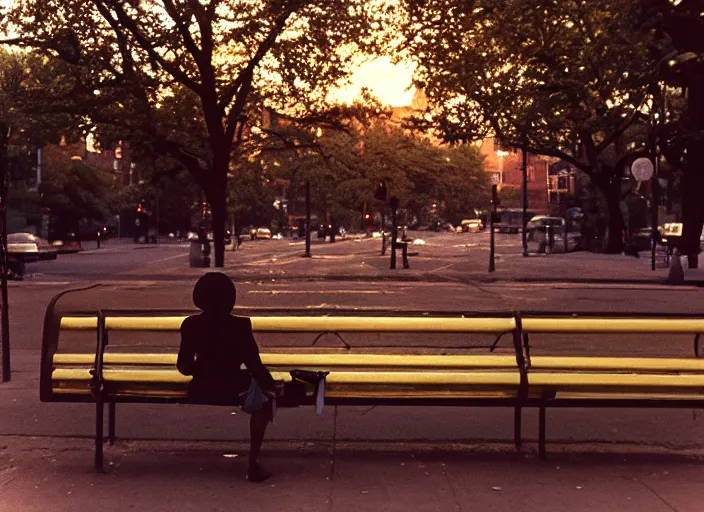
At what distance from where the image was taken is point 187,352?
18.8 feet

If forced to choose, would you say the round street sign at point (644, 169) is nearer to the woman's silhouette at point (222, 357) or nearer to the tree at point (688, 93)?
the tree at point (688, 93)

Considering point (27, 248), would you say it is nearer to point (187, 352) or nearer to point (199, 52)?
point (199, 52)

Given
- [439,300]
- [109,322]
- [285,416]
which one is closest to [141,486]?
[109,322]

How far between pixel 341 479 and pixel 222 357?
40.3 inches

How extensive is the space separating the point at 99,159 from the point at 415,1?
9498cm

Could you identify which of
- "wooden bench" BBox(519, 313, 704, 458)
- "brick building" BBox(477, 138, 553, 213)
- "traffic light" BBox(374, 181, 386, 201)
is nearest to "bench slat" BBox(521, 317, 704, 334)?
"wooden bench" BBox(519, 313, 704, 458)

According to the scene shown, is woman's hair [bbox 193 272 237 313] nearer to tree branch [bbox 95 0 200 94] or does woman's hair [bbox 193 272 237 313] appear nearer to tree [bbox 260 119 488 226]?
tree branch [bbox 95 0 200 94]

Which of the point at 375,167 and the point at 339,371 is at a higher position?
the point at 375,167

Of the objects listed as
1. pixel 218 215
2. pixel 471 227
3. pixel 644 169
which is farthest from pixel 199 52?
pixel 471 227

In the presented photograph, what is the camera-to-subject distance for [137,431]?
698 centimetres

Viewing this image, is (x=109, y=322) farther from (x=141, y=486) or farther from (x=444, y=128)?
(x=444, y=128)

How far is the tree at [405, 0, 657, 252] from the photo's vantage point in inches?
806

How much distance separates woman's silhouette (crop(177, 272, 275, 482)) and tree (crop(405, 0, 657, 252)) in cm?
1460

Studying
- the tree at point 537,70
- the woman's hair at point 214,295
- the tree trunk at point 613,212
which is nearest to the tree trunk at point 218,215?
the tree at point 537,70
